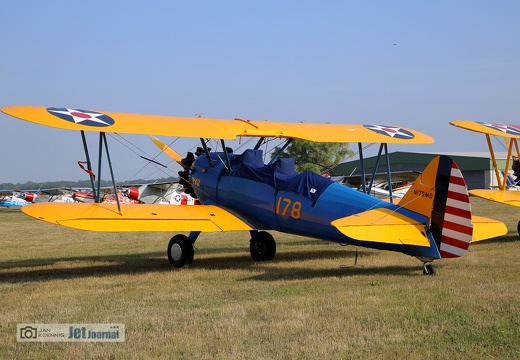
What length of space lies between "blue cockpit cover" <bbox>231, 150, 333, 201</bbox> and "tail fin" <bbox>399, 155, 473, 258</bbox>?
1.67 meters

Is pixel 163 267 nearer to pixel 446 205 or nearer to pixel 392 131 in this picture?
pixel 446 205

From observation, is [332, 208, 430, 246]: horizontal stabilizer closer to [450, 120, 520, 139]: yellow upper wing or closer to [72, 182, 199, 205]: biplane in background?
[450, 120, 520, 139]: yellow upper wing

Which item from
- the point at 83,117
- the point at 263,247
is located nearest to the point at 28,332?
the point at 83,117

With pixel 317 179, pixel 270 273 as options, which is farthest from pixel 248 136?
pixel 270 273

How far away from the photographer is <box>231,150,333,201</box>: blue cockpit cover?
10367 mm

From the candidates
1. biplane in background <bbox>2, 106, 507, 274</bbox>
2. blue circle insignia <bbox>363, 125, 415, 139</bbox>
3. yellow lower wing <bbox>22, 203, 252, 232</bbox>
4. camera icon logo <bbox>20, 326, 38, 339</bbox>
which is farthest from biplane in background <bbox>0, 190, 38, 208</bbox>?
camera icon logo <bbox>20, 326, 38, 339</bbox>

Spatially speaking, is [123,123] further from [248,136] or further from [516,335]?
[516,335]

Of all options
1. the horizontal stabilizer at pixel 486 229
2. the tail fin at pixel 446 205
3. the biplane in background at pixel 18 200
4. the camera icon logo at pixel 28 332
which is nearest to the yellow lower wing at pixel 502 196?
the horizontal stabilizer at pixel 486 229

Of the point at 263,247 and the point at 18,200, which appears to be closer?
the point at 263,247

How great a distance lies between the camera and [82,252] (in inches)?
574

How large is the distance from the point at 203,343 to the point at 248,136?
6875 millimetres

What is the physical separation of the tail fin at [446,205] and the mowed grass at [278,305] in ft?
1.57

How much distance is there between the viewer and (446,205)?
879cm

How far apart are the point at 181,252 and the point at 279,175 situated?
1.92 metres
